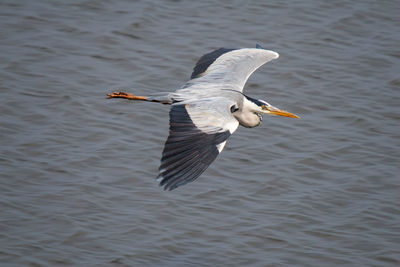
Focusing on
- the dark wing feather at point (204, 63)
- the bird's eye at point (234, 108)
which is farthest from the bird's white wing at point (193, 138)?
the dark wing feather at point (204, 63)

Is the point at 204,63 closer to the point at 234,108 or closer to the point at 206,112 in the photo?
the point at 234,108

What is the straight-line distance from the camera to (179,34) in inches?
419

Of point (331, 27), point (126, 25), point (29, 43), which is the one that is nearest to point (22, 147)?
point (29, 43)

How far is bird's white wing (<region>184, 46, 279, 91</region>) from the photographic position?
23.1 ft

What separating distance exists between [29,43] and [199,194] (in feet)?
13.0

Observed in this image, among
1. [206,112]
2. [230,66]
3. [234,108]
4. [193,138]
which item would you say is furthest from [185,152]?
[230,66]

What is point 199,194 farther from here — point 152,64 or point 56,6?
point 56,6

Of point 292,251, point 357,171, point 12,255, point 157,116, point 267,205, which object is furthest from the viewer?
point 157,116

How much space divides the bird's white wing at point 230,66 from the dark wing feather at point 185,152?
4.53 feet

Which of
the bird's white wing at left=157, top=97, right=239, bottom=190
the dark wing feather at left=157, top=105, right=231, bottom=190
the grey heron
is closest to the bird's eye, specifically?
the grey heron

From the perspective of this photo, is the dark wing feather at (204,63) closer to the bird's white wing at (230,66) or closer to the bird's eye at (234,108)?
the bird's white wing at (230,66)

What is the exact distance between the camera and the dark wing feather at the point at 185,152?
5.04m

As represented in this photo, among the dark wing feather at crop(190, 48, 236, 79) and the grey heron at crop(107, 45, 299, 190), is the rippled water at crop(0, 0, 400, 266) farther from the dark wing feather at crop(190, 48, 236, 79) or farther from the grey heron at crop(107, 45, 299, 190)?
the dark wing feather at crop(190, 48, 236, 79)

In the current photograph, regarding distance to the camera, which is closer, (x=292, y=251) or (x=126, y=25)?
(x=292, y=251)
